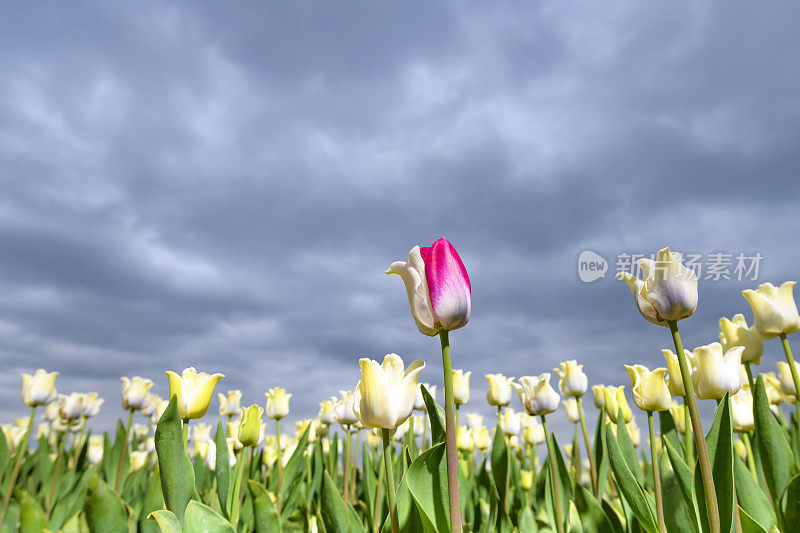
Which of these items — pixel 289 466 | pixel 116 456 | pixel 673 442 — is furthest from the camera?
pixel 116 456

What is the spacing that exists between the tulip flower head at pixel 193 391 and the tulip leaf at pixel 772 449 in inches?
90.9

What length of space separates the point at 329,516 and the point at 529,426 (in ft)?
13.6

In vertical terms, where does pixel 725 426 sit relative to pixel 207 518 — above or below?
above

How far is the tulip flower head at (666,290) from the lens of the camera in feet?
5.91

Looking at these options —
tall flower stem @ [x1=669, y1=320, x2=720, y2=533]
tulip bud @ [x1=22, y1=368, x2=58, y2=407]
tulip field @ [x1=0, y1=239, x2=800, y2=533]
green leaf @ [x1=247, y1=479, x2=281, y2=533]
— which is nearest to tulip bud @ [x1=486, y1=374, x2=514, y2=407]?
tulip field @ [x1=0, y1=239, x2=800, y2=533]

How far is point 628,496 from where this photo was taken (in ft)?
7.14

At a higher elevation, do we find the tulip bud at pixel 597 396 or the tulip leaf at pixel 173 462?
the tulip bud at pixel 597 396

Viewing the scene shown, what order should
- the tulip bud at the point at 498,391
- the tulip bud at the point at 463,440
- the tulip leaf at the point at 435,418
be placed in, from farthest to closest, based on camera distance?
the tulip bud at the point at 463,440 → the tulip bud at the point at 498,391 → the tulip leaf at the point at 435,418

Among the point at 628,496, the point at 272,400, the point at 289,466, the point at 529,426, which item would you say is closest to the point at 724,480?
the point at 628,496

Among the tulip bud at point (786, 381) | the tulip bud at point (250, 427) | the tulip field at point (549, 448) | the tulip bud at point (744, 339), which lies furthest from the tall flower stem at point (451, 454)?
the tulip bud at point (786, 381)

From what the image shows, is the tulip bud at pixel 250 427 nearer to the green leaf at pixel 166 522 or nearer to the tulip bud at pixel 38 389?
the green leaf at pixel 166 522

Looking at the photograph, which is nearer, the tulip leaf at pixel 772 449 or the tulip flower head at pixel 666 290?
the tulip flower head at pixel 666 290

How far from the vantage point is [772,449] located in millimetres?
2334

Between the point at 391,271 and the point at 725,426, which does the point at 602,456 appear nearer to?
the point at 725,426
